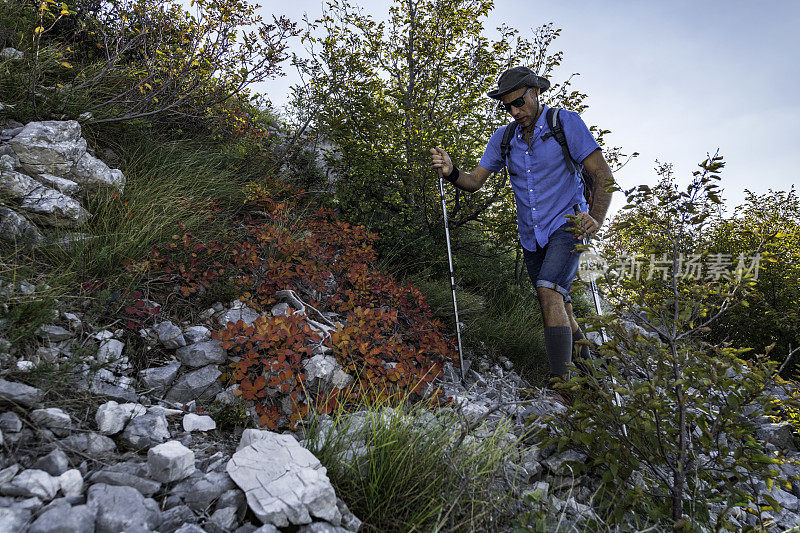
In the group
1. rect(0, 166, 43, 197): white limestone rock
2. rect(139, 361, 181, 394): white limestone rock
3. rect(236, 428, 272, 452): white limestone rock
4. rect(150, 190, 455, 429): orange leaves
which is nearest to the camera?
rect(236, 428, 272, 452): white limestone rock

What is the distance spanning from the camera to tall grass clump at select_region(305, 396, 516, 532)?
80.9 inches

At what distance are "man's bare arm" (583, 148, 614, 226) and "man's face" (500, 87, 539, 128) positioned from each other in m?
0.62

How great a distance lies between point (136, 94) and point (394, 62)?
3.15 metres

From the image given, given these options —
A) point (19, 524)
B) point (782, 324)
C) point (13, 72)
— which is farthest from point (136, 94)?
point (782, 324)

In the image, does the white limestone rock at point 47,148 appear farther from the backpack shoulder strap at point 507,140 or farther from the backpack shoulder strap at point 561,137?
the backpack shoulder strap at point 561,137

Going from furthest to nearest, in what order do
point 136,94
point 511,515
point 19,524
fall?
point 136,94 → point 511,515 → point 19,524

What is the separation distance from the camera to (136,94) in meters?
4.91

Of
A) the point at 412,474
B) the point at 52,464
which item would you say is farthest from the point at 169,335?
the point at 412,474

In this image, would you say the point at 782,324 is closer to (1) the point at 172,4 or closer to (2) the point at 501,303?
(2) the point at 501,303

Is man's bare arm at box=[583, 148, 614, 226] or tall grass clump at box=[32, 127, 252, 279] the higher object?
man's bare arm at box=[583, 148, 614, 226]

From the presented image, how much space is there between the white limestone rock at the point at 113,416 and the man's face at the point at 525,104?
3.49m

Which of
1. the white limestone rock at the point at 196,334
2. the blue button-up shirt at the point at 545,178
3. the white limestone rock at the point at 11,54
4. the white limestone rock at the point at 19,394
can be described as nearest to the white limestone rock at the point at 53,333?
the white limestone rock at the point at 19,394

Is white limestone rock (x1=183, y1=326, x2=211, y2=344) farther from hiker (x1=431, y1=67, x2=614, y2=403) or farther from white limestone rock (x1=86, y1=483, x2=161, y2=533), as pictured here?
hiker (x1=431, y1=67, x2=614, y2=403)

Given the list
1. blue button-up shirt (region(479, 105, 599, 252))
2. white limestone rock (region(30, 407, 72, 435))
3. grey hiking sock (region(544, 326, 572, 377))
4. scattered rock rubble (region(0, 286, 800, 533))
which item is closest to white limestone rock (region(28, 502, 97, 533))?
scattered rock rubble (region(0, 286, 800, 533))
